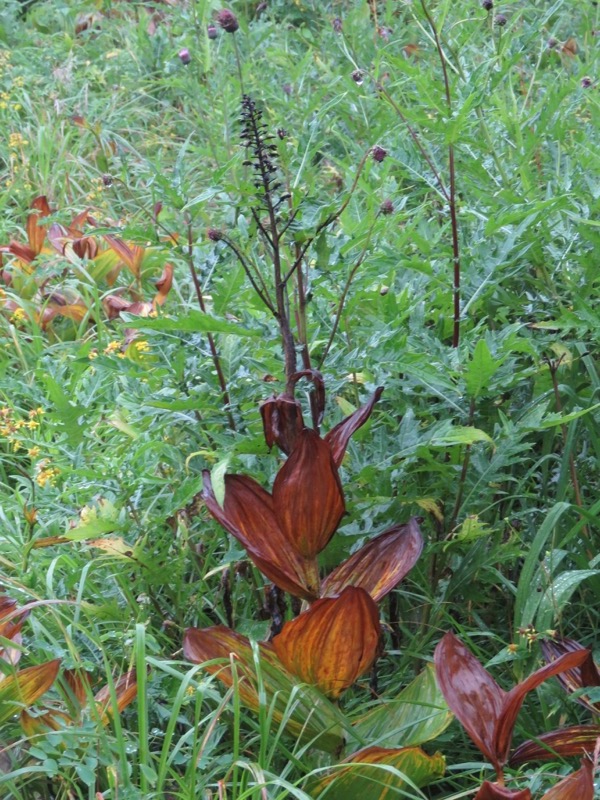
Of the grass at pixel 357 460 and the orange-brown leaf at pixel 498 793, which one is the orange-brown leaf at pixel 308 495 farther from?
the orange-brown leaf at pixel 498 793

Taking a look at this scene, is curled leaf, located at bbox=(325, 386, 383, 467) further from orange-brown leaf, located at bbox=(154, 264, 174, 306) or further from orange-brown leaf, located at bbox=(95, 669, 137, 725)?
orange-brown leaf, located at bbox=(154, 264, 174, 306)

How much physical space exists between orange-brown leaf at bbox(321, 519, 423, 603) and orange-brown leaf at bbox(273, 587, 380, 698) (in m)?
0.07

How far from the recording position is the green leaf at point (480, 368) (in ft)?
4.99

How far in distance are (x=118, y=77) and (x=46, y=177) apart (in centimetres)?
106

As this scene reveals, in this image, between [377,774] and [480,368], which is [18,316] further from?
[377,774]

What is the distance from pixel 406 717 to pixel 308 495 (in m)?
0.38

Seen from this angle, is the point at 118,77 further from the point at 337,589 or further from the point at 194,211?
the point at 337,589

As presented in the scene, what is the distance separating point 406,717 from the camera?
60.9 inches

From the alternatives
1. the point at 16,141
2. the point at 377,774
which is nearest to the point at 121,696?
the point at 377,774

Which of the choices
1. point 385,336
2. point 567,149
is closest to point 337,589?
point 385,336

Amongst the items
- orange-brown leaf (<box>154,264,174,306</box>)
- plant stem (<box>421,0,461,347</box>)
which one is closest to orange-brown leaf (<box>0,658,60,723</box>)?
plant stem (<box>421,0,461,347</box>)

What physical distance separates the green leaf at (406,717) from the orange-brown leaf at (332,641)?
0.08m

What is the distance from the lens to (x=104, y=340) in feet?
9.56

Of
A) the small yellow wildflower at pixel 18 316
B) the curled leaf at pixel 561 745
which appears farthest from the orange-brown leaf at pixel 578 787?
the small yellow wildflower at pixel 18 316
